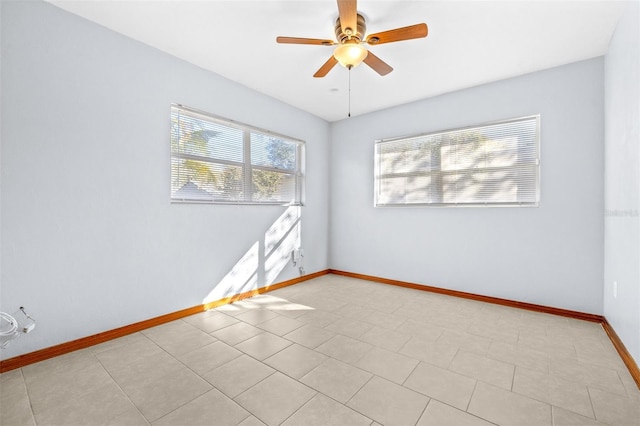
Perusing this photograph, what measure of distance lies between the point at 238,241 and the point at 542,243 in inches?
147

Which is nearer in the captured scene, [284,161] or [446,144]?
[446,144]

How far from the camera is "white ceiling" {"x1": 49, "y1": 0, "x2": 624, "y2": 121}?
2252 mm

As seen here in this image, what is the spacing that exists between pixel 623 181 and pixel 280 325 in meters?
3.33

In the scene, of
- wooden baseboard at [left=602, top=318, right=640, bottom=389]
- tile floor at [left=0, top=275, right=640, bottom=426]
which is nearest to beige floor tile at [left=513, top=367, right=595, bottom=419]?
tile floor at [left=0, top=275, right=640, bottom=426]

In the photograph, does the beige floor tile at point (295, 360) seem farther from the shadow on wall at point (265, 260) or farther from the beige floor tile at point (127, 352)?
the shadow on wall at point (265, 260)

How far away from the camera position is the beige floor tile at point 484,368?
189 cm

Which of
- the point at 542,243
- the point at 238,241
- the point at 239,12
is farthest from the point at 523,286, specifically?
the point at 239,12

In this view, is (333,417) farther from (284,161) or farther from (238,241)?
(284,161)

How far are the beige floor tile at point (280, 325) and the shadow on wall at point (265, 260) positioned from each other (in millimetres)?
861

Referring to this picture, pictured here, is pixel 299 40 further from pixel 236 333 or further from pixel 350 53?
pixel 236 333

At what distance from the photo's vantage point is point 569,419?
60.4 inches

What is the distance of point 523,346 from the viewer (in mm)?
2385

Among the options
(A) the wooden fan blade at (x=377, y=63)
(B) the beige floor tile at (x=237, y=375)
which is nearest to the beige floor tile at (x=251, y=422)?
(B) the beige floor tile at (x=237, y=375)

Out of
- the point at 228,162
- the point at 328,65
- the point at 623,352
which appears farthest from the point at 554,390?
the point at 228,162
